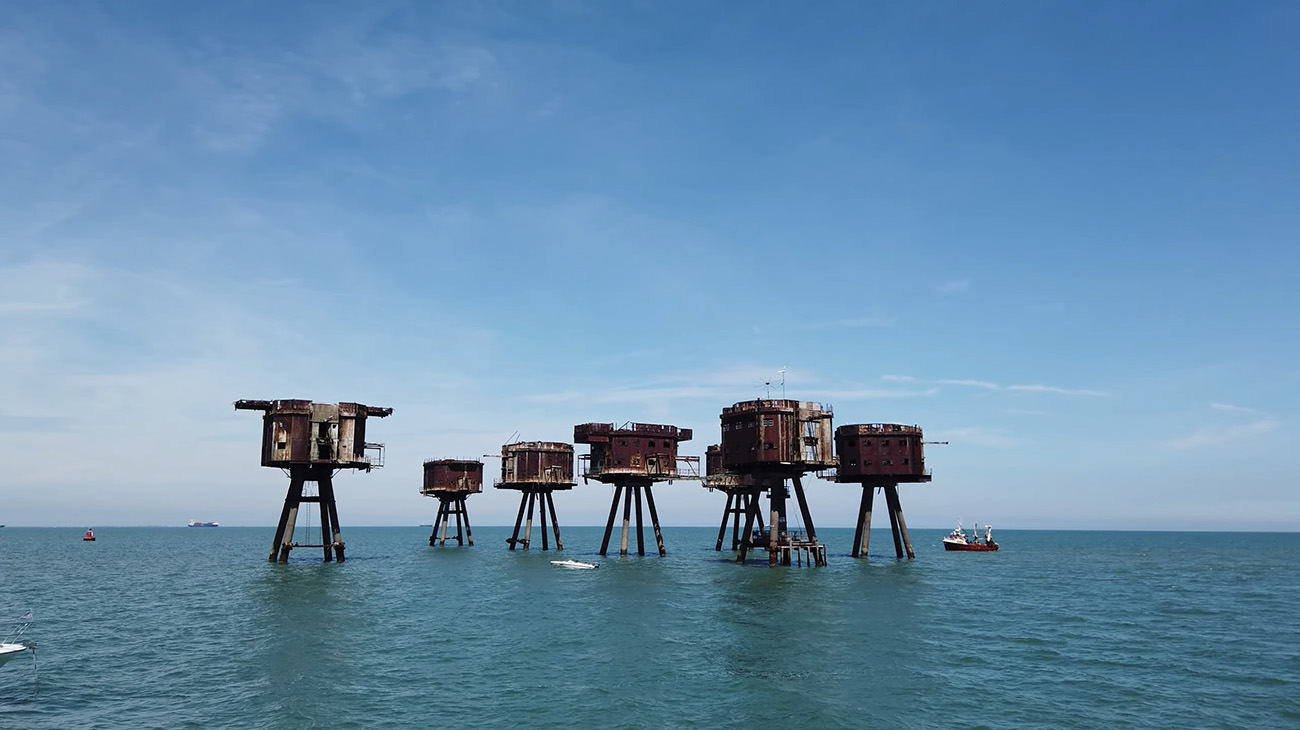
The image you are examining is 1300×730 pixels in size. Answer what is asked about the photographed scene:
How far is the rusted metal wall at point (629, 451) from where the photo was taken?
236 ft

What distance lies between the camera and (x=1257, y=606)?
5141 centimetres

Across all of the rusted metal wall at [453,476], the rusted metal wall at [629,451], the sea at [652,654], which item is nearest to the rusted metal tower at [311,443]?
the sea at [652,654]

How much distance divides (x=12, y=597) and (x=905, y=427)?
221 ft

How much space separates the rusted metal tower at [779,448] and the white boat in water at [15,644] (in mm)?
44765

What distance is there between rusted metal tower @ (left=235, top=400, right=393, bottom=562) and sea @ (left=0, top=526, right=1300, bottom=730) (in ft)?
29.2

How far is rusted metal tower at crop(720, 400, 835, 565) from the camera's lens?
6291cm

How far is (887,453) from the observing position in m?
70.4

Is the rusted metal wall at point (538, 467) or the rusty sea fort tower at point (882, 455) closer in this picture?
the rusty sea fort tower at point (882, 455)

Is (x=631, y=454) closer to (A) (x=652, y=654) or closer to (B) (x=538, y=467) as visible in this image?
(B) (x=538, y=467)

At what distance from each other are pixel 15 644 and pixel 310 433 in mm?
39590

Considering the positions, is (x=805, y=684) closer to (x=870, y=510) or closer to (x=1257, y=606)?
(x=1257, y=606)

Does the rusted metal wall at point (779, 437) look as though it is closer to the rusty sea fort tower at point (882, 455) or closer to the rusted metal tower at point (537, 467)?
the rusty sea fort tower at point (882, 455)

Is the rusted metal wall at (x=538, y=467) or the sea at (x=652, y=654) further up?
the rusted metal wall at (x=538, y=467)

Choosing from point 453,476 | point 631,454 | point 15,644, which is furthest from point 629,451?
point 15,644
